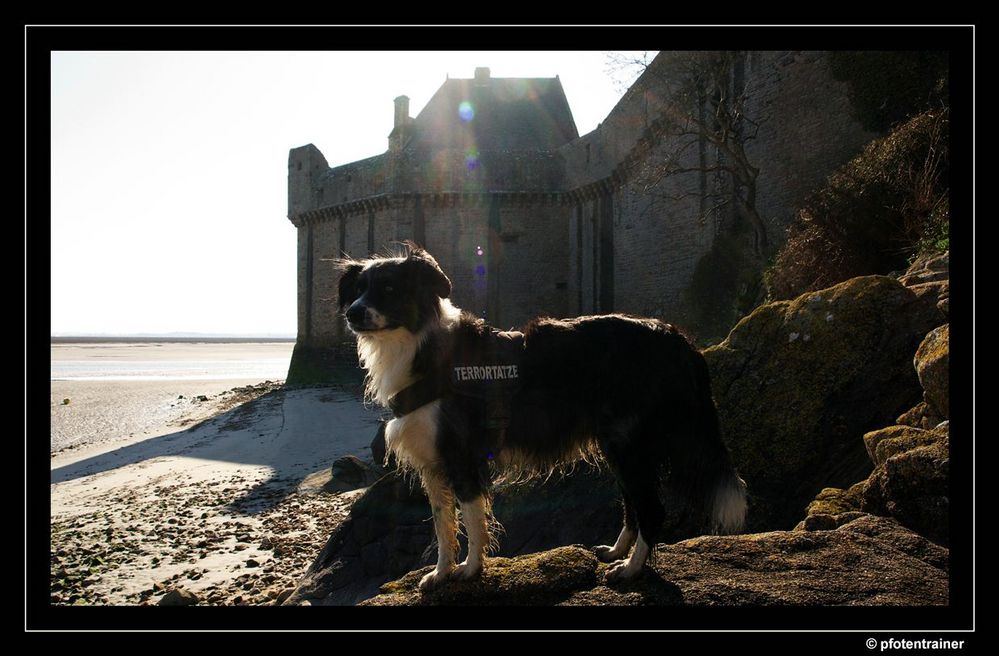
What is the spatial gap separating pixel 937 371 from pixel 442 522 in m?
3.03

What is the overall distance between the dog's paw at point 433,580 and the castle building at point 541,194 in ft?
51.8

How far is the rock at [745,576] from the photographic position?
2.91 meters

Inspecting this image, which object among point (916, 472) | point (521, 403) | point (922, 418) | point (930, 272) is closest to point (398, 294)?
point (521, 403)

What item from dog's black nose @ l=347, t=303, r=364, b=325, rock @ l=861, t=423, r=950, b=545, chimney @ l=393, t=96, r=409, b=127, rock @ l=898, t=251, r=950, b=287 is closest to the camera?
rock @ l=861, t=423, r=950, b=545

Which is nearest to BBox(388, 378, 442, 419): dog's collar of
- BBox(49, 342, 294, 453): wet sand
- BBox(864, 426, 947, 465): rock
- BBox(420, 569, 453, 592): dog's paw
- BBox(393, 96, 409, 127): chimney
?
BBox(420, 569, 453, 592): dog's paw

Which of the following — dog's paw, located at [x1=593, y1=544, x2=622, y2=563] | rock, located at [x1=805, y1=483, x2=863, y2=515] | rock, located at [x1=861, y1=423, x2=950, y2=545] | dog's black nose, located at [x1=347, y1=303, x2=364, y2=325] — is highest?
dog's black nose, located at [x1=347, y1=303, x2=364, y2=325]

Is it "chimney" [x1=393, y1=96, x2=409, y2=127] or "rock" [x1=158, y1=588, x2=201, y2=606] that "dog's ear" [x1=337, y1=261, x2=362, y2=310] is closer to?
"rock" [x1=158, y1=588, x2=201, y2=606]

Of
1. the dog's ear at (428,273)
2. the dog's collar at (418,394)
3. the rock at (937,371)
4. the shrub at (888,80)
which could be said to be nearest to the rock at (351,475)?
the dog's collar at (418,394)

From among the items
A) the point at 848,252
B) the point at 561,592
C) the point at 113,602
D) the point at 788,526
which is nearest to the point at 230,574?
the point at 113,602

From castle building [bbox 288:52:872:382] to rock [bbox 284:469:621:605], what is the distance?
43.8ft

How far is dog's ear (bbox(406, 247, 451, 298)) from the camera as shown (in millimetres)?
3666

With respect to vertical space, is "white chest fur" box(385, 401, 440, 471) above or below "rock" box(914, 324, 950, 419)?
below

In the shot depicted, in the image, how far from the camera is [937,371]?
369 centimetres
